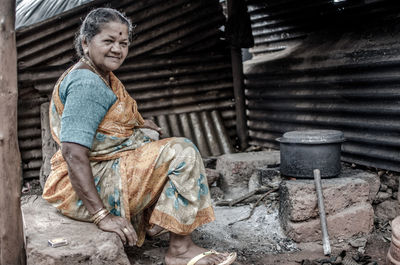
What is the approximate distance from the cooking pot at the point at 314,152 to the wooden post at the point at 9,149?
223 centimetres

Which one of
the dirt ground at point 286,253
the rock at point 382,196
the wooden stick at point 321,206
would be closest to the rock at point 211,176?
the dirt ground at point 286,253

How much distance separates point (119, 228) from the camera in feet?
8.58

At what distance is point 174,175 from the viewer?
278cm

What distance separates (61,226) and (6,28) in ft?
4.44

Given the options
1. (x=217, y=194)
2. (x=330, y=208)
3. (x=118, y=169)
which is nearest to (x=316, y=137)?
(x=330, y=208)

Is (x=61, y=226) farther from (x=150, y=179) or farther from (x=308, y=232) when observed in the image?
(x=308, y=232)

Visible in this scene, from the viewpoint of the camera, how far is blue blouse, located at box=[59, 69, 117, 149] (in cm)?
255

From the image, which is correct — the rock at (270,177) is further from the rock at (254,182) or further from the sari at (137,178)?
the sari at (137,178)

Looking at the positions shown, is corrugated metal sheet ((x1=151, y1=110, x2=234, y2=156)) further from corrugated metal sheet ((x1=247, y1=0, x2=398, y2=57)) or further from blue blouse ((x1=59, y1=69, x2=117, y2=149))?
blue blouse ((x1=59, y1=69, x2=117, y2=149))

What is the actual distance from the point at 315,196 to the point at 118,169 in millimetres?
1758

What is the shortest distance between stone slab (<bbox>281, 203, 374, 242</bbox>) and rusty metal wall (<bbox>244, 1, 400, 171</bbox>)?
66cm

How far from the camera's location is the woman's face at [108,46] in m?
2.77

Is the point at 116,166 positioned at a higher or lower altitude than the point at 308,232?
higher

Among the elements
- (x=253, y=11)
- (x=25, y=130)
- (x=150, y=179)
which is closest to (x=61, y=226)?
(x=150, y=179)
